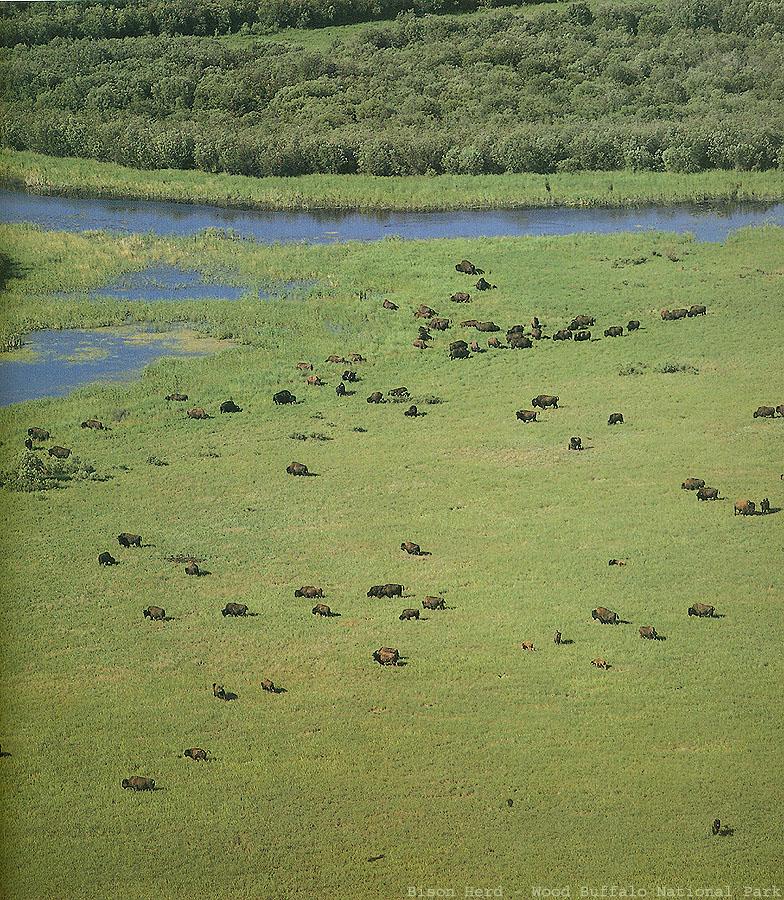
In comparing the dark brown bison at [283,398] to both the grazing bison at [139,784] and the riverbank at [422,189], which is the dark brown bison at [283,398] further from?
the riverbank at [422,189]

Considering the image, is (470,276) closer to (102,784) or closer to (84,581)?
(84,581)

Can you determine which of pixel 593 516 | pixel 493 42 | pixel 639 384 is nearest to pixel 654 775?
pixel 593 516

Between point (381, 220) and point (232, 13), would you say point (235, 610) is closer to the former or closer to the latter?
point (381, 220)

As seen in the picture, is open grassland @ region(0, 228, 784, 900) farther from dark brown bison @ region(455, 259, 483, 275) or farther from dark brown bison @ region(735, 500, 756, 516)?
dark brown bison @ region(455, 259, 483, 275)

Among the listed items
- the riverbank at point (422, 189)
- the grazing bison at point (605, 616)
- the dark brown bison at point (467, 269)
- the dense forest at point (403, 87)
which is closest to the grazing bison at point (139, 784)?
the grazing bison at point (605, 616)

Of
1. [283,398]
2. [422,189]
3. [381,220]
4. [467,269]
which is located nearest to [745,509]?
[283,398]

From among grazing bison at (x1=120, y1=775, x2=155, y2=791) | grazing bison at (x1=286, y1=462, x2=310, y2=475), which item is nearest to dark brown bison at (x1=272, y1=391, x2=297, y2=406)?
grazing bison at (x1=286, y1=462, x2=310, y2=475)

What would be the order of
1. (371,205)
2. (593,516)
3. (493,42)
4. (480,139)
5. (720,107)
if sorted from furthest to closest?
(493,42) → (720,107) → (480,139) → (371,205) → (593,516)
